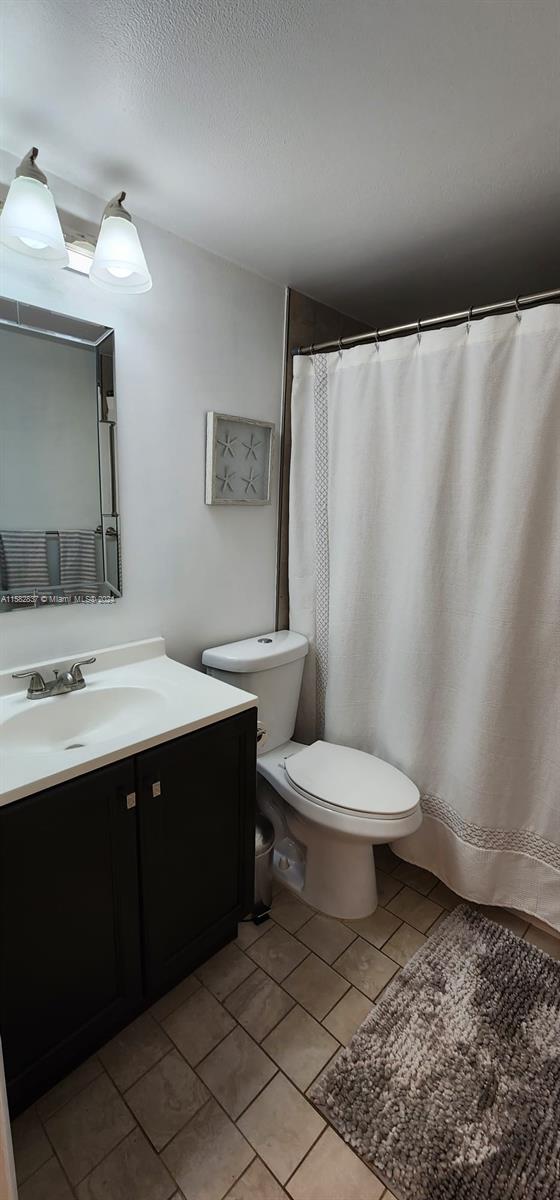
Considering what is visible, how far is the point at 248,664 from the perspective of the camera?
5.29 ft

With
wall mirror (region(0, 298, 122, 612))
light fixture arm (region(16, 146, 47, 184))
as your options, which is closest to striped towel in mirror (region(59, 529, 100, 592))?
wall mirror (region(0, 298, 122, 612))

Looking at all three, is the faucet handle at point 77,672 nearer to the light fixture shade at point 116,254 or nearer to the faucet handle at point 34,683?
the faucet handle at point 34,683

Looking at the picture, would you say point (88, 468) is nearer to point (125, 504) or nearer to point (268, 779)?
point (125, 504)

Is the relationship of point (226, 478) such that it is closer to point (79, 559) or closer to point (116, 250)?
point (79, 559)

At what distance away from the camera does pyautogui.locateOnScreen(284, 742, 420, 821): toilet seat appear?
1.43m

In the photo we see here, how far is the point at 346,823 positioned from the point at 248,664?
0.57 metres

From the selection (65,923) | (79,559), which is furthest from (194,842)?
(79,559)

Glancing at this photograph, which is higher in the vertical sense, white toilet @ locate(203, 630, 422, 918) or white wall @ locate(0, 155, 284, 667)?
white wall @ locate(0, 155, 284, 667)

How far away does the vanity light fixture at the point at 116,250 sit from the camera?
1174 mm

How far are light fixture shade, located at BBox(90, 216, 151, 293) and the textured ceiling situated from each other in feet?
0.48

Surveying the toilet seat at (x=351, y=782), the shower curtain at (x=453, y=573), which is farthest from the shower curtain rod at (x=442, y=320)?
the toilet seat at (x=351, y=782)

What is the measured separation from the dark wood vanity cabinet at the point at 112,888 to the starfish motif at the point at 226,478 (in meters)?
0.81

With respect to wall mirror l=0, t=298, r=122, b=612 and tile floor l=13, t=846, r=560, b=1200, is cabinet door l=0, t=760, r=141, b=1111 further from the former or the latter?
wall mirror l=0, t=298, r=122, b=612

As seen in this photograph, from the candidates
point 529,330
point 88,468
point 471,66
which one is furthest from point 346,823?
point 471,66
